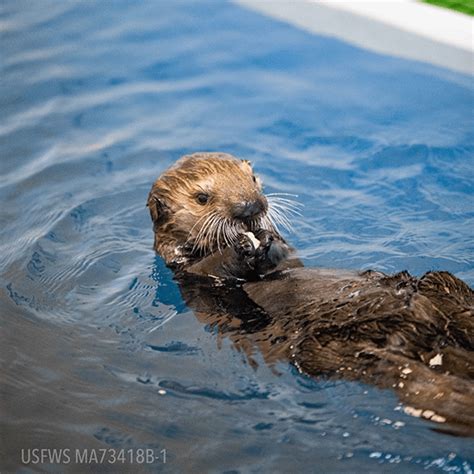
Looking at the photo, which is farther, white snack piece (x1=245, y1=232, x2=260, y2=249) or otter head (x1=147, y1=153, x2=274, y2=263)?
otter head (x1=147, y1=153, x2=274, y2=263)

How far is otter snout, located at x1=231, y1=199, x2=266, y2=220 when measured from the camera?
4176 mm

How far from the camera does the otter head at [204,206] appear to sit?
424 cm

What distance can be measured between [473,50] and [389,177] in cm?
141

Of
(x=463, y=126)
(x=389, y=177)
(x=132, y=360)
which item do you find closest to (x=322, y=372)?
(x=132, y=360)

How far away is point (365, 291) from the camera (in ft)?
11.9

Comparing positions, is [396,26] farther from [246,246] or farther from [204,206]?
[246,246]

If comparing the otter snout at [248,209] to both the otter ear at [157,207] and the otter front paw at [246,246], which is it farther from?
the otter ear at [157,207]

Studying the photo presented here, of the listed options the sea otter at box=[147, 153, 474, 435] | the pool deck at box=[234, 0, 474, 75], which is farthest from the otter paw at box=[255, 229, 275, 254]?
the pool deck at box=[234, 0, 474, 75]

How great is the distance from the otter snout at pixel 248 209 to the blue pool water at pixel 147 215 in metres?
0.53

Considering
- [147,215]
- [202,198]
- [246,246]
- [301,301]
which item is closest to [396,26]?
[147,215]

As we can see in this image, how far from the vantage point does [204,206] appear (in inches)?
171

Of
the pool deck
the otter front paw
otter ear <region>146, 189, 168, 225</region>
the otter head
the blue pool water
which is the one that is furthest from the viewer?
the pool deck

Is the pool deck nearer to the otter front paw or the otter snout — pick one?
the otter snout

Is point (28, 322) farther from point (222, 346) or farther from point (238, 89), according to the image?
point (238, 89)
